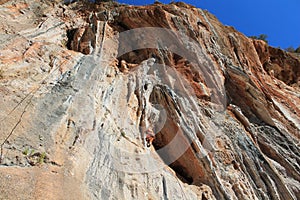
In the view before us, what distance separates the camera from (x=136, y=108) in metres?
9.30

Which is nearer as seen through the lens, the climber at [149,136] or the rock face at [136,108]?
the rock face at [136,108]

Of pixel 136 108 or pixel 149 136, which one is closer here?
pixel 149 136

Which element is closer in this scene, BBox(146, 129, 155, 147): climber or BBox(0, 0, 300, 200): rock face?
BBox(0, 0, 300, 200): rock face

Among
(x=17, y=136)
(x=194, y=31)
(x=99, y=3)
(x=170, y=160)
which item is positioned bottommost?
(x=17, y=136)

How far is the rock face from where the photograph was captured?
5.55m

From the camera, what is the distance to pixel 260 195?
9.07 m

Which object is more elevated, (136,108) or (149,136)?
(136,108)

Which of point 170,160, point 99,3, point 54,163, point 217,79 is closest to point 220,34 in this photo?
point 217,79

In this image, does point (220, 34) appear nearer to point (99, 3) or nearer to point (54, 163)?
point (99, 3)

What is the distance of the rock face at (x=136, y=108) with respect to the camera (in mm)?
5555

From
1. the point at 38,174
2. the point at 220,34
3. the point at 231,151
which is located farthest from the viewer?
the point at 220,34

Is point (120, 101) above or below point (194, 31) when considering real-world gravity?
below

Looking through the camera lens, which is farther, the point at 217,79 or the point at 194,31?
the point at 194,31

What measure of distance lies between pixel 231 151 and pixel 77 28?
737cm
